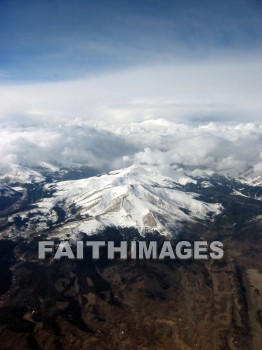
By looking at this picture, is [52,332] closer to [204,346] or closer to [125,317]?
[125,317]

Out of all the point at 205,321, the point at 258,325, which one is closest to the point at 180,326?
the point at 205,321

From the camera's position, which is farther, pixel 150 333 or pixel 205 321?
pixel 205 321

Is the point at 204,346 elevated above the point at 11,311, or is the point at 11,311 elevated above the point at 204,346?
the point at 11,311

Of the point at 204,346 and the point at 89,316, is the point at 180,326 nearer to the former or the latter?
the point at 204,346

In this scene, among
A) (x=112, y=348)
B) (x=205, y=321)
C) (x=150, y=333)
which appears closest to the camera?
(x=112, y=348)

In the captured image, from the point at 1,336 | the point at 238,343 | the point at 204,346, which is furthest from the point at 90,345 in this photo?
the point at 238,343

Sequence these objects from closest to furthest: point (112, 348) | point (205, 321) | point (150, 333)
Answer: point (112, 348)
point (150, 333)
point (205, 321)

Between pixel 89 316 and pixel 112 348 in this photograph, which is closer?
pixel 112 348
